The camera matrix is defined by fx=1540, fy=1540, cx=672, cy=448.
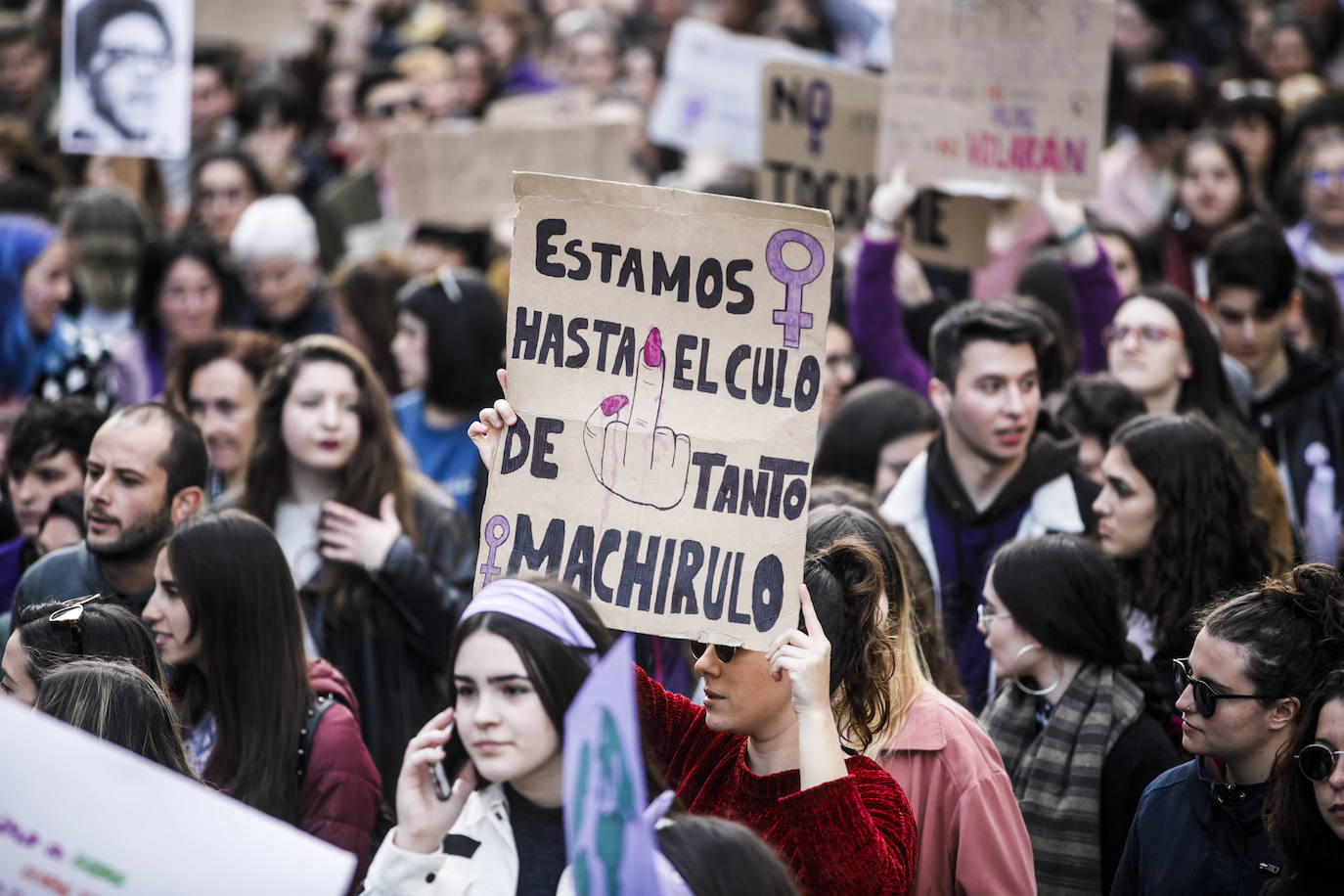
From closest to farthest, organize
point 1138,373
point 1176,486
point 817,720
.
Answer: point 817,720
point 1176,486
point 1138,373

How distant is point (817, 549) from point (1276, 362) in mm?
3526

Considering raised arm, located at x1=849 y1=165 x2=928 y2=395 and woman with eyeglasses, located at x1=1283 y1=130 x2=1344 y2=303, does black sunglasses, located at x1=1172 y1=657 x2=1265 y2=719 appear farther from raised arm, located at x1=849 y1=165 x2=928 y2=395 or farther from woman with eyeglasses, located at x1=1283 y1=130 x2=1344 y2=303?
woman with eyeglasses, located at x1=1283 y1=130 x2=1344 y2=303

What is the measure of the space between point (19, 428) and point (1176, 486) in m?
3.85

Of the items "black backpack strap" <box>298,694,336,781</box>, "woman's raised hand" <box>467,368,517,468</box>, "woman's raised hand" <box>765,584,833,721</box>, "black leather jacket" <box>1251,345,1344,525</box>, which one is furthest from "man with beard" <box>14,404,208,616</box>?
"black leather jacket" <box>1251,345,1344,525</box>

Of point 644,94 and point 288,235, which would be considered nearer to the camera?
point 288,235

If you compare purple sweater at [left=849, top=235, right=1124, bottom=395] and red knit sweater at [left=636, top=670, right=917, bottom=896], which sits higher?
purple sweater at [left=849, top=235, right=1124, bottom=395]

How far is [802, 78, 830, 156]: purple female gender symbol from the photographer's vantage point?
730 centimetres

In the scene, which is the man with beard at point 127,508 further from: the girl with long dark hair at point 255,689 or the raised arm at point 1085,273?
the raised arm at point 1085,273

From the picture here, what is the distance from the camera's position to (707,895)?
2.59 meters

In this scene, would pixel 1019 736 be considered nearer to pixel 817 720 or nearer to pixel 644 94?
pixel 817 720

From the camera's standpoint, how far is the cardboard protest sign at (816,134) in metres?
7.31

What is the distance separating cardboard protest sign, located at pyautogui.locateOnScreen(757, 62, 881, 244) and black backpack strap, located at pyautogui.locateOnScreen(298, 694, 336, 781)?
4.04 meters

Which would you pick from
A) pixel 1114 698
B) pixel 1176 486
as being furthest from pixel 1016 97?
pixel 1114 698

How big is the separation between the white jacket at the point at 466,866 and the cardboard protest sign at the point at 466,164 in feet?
19.9
